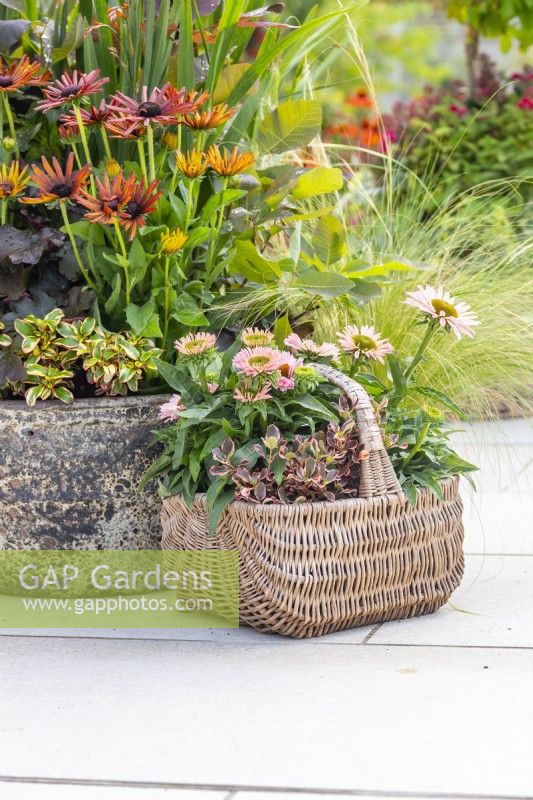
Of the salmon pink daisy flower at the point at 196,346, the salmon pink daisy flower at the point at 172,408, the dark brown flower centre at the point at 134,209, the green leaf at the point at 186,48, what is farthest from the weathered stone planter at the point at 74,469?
the green leaf at the point at 186,48

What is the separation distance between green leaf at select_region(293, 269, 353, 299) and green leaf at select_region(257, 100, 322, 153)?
0.48 metres

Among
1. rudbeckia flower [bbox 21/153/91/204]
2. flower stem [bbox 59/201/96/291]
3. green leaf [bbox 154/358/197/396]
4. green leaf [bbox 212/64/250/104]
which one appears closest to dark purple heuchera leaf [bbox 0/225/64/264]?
flower stem [bbox 59/201/96/291]

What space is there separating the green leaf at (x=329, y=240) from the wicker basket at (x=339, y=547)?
0.58 metres

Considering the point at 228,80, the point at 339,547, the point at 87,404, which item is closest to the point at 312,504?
the point at 339,547

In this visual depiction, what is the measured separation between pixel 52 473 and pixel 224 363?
0.52 m

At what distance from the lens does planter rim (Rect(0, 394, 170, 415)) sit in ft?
8.88

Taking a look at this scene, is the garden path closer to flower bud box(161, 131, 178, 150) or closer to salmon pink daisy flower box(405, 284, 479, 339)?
salmon pink daisy flower box(405, 284, 479, 339)

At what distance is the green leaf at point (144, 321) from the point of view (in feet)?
8.94

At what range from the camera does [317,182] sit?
3.05 m

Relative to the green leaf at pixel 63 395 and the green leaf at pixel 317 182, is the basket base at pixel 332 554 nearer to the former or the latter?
the green leaf at pixel 63 395

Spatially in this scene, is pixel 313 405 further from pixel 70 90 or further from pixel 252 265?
pixel 70 90

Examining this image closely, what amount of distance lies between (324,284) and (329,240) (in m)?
0.28

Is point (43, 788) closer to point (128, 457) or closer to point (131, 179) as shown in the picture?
point (128, 457)

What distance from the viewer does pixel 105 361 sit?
8.87ft
